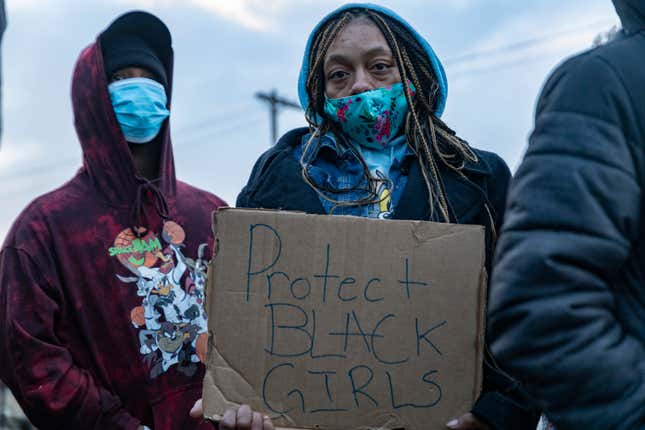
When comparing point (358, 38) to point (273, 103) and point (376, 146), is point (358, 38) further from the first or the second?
point (273, 103)

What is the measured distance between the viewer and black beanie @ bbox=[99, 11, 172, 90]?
465 centimetres

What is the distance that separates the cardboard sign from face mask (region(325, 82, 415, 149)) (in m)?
0.60

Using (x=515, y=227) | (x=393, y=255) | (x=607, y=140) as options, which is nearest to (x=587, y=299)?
(x=515, y=227)

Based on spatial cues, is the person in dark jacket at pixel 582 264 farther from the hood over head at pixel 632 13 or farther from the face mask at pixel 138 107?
the face mask at pixel 138 107

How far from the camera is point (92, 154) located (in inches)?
174

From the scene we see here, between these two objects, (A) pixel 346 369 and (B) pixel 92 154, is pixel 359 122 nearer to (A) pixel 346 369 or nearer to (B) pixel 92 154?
(A) pixel 346 369


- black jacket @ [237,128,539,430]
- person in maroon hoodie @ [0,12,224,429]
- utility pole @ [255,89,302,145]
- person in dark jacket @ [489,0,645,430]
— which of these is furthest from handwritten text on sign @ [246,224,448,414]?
utility pole @ [255,89,302,145]

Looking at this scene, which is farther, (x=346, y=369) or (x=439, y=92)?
(x=439, y=92)

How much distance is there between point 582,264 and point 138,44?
3315 millimetres

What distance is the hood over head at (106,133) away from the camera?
4355 millimetres

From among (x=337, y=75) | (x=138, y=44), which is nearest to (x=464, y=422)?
(x=337, y=75)

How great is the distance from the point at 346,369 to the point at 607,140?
1014 mm

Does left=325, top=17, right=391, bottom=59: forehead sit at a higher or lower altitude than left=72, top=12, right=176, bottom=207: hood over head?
higher

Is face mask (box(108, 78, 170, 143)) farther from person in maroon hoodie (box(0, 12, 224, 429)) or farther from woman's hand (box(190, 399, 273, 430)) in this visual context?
woman's hand (box(190, 399, 273, 430))
